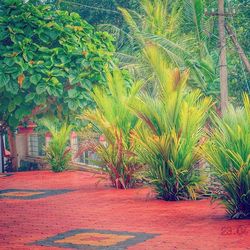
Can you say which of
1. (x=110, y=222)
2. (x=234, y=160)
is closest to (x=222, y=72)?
(x=234, y=160)

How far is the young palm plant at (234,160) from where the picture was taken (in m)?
9.11

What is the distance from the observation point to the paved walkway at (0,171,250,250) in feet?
25.4

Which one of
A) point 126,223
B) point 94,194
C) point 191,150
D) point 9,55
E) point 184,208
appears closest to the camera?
point 126,223

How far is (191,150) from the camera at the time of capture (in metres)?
11.4

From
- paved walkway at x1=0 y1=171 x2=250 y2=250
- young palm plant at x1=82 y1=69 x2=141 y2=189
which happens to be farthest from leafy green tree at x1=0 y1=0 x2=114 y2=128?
paved walkway at x1=0 y1=171 x2=250 y2=250

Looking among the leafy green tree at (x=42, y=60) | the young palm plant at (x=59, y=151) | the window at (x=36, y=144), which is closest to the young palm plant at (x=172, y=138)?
the leafy green tree at (x=42, y=60)

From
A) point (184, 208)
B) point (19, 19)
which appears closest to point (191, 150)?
point (184, 208)

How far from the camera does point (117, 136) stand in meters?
13.1

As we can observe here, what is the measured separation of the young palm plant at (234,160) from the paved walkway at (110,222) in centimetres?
30

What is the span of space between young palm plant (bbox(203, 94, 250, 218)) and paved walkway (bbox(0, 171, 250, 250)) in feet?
1.00

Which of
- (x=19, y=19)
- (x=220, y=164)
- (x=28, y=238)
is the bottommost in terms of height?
(x=28, y=238)

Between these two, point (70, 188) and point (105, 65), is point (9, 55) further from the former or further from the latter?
point (70, 188)

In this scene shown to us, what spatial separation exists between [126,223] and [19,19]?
9318 mm

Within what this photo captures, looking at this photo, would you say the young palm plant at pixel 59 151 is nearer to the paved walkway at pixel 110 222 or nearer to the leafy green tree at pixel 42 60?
the leafy green tree at pixel 42 60
